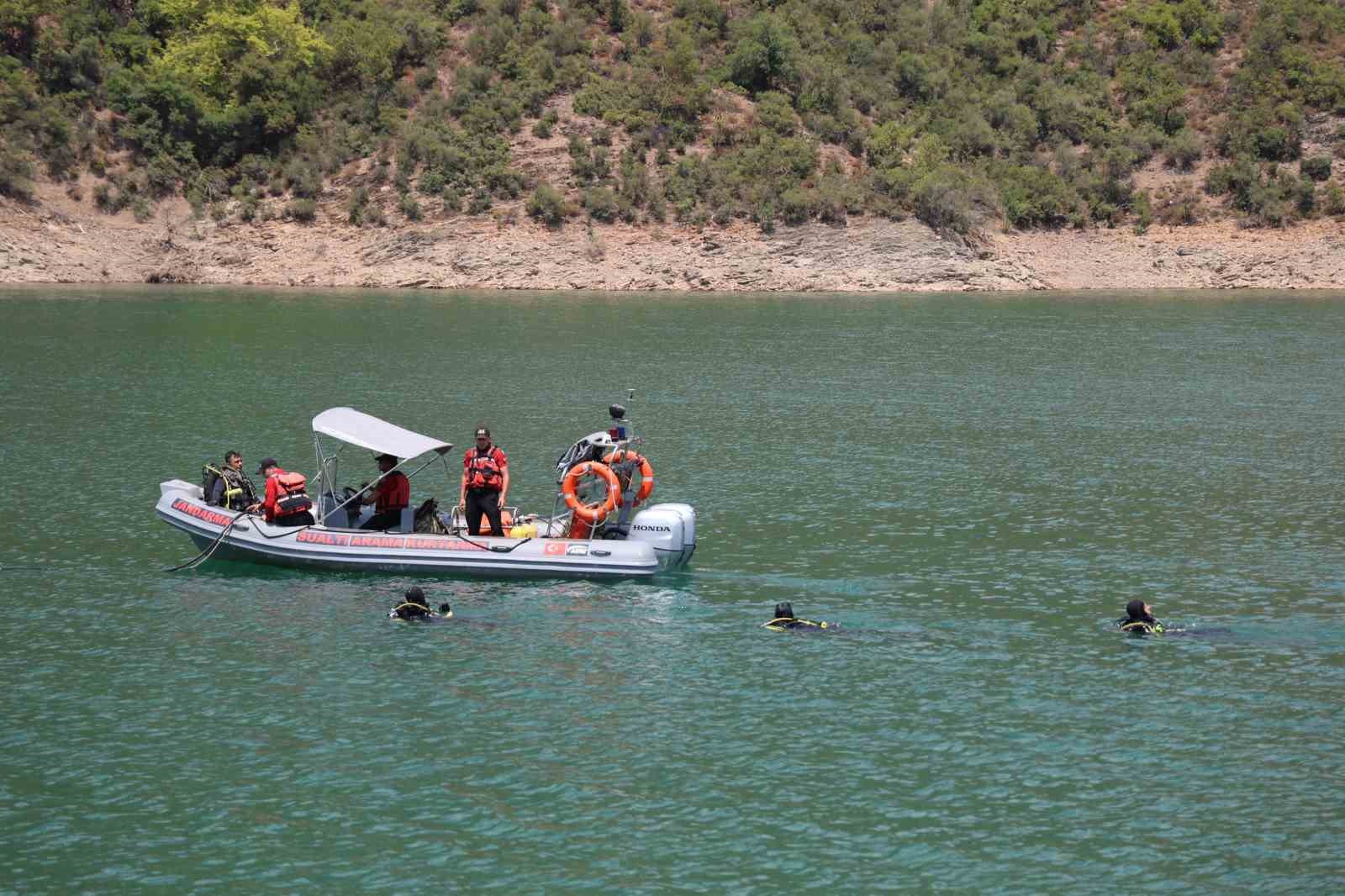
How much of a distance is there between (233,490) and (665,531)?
7074mm

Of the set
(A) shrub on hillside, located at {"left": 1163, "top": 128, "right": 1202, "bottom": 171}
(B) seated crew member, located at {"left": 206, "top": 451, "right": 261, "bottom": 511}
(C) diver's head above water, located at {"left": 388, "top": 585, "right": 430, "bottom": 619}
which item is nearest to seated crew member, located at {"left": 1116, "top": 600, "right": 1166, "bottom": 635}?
(C) diver's head above water, located at {"left": 388, "top": 585, "right": 430, "bottom": 619}

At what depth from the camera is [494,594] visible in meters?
22.5

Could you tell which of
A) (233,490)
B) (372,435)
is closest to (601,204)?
(372,435)

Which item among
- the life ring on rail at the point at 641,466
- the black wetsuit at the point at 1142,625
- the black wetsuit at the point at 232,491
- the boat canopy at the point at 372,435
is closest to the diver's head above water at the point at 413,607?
the boat canopy at the point at 372,435

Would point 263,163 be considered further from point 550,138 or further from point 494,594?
point 494,594

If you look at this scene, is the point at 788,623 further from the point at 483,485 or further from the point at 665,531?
the point at 483,485

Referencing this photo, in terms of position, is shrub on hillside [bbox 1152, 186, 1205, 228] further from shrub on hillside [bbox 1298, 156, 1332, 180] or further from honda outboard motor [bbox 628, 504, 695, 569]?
honda outboard motor [bbox 628, 504, 695, 569]

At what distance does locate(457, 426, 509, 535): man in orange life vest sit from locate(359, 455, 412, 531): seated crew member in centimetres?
120

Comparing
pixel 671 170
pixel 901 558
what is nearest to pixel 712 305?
pixel 671 170

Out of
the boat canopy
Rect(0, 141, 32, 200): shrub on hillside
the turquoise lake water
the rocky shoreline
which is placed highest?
Rect(0, 141, 32, 200): shrub on hillside

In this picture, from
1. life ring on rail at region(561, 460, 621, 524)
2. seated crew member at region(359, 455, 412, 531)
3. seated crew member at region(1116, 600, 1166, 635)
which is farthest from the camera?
seated crew member at region(359, 455, 412, 531)

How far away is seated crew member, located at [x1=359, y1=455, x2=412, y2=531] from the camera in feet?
79.1

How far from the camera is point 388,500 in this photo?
24.2m

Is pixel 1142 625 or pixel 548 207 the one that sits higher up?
pixel 548 207
